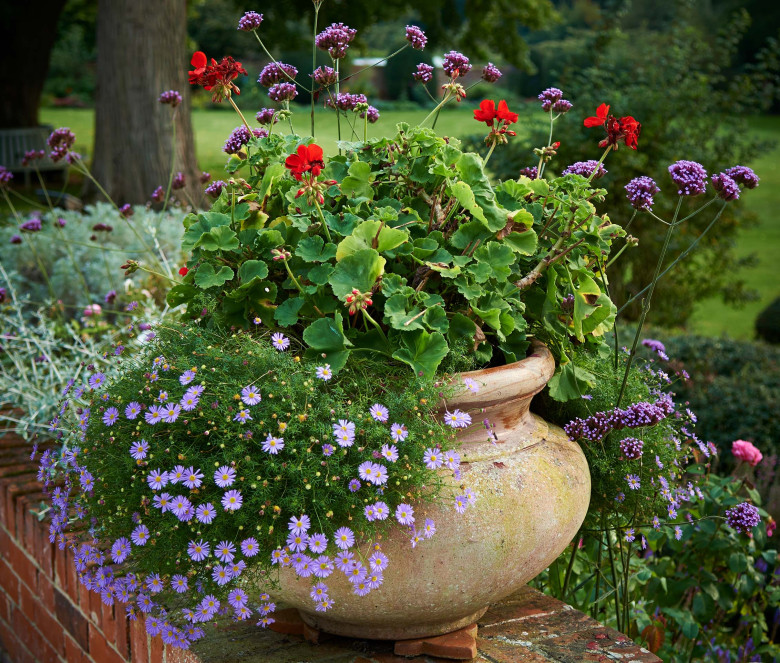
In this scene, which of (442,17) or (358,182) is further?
(442,17)

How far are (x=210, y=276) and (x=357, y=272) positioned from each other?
0.35 metres

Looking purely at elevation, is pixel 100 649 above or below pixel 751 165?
above

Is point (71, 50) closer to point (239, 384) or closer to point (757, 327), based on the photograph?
point (757, 327)

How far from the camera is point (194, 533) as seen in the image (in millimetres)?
1379

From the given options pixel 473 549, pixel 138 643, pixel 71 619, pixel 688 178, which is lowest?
pixel 71 619

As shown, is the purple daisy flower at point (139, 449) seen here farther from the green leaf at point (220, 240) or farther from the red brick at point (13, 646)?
the red brick at point (13, 646)

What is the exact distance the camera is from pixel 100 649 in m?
1.93

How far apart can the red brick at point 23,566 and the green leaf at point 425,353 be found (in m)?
1.53

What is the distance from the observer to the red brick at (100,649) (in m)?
1.86

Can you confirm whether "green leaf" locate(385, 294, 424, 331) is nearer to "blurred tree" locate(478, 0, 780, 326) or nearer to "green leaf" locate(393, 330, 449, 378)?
"green leaf" locate(393, 330, 449, 378)

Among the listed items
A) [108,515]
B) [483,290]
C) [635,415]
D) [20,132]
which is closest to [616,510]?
[635,415]

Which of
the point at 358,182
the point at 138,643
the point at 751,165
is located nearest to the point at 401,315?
the point at 358,182

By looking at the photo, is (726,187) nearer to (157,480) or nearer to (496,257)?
(496,257)

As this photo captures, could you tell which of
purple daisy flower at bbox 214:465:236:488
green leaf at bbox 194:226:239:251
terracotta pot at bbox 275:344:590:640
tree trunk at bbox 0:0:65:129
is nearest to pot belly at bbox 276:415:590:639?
terracotta pot at bbox 275:344:590:640
